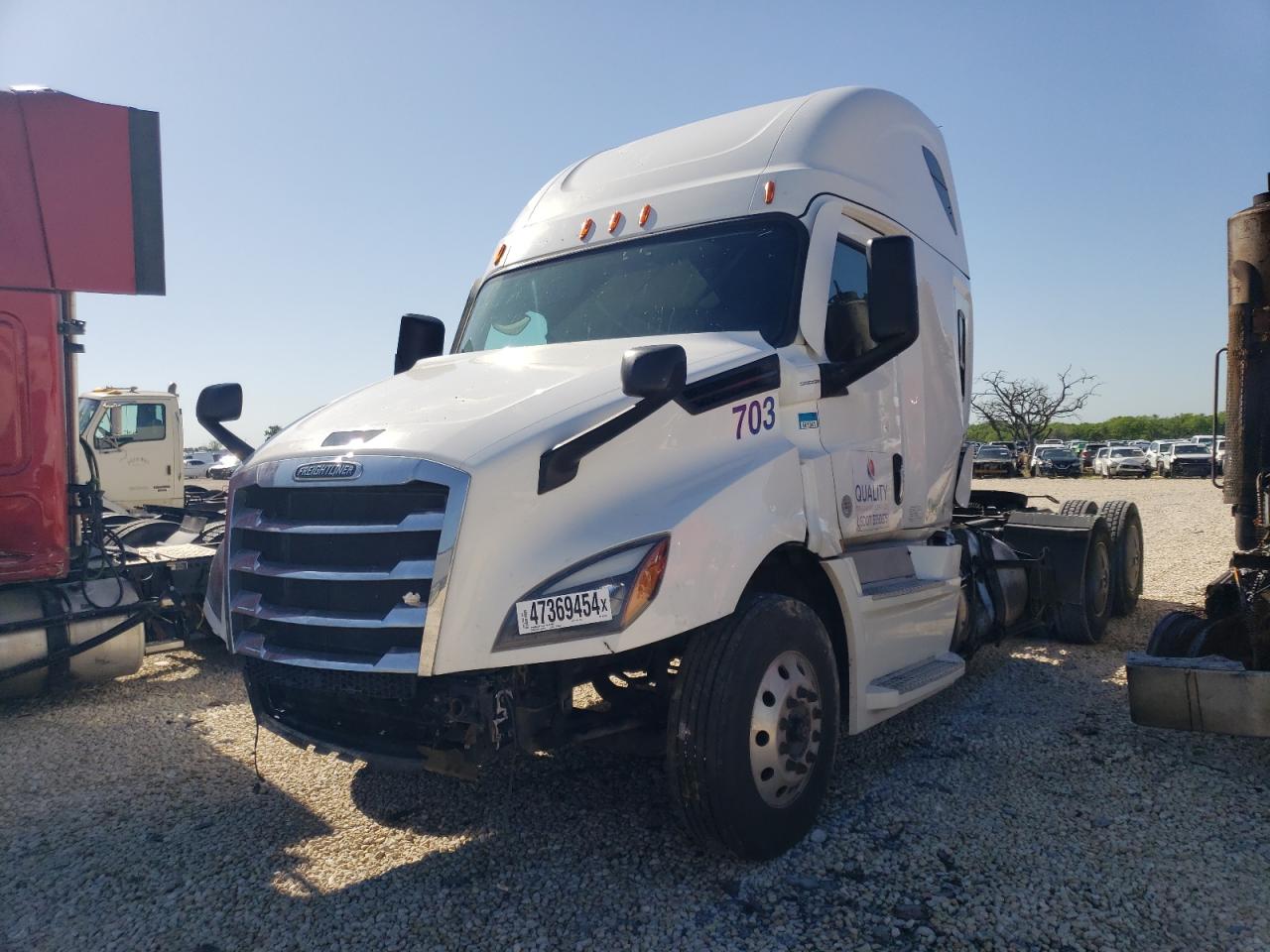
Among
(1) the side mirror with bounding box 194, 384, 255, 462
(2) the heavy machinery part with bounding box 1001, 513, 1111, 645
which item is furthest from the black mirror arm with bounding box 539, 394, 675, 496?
(2) the heavy machinery part with bounding box 1001, 513, 1111, 645

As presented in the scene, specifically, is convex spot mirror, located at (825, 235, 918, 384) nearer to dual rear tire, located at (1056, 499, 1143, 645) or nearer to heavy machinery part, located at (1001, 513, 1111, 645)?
heavy machinery part, located at (1001, 513, 1111, 645)

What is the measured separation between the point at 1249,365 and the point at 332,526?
5149 millimetres

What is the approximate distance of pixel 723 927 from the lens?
320cm

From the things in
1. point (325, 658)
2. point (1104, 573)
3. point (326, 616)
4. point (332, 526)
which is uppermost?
point (332, 526)

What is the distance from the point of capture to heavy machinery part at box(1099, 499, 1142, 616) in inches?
332

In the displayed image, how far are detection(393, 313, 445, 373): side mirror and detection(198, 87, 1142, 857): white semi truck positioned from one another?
0.7 inches

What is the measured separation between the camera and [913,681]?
4.55 m

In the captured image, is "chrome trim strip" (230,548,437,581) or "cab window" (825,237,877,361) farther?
"cab window" (825,237,877,361)

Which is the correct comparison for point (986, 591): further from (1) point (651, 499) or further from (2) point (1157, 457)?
(2) point (1157, 457)

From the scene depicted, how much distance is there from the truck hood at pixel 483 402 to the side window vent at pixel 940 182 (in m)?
2.91

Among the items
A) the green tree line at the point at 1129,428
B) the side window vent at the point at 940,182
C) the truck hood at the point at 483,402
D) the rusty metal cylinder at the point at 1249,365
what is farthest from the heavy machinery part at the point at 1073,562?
the green tree line at the point at 1129,428

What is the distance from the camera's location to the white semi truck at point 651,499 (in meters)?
3.07

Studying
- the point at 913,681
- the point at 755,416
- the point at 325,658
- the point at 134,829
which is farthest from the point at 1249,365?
the point at 134,829

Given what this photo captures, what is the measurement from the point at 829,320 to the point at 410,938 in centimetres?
311
